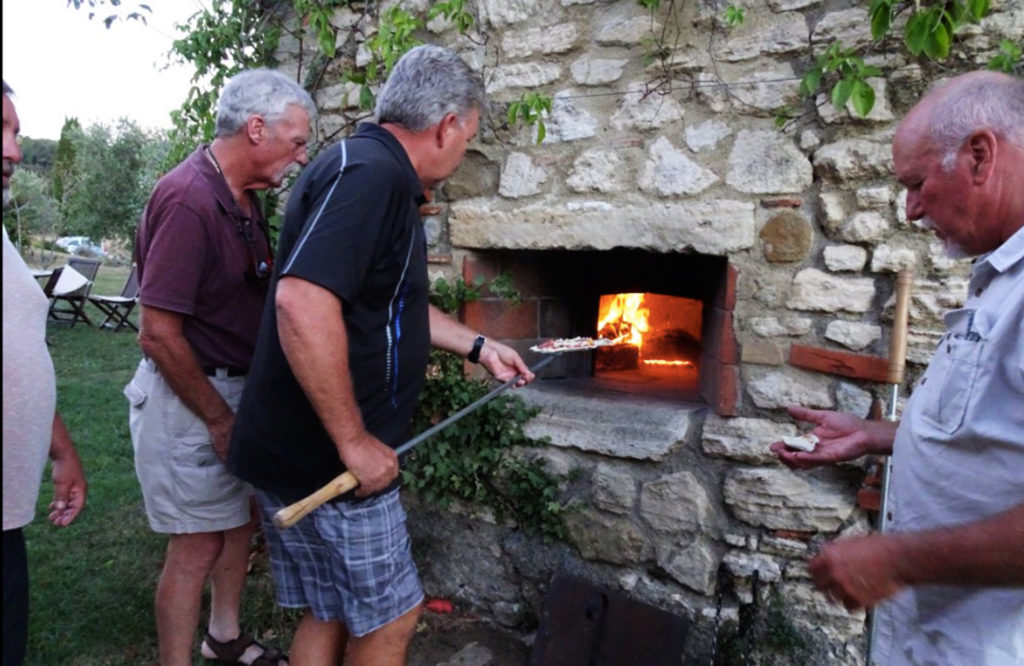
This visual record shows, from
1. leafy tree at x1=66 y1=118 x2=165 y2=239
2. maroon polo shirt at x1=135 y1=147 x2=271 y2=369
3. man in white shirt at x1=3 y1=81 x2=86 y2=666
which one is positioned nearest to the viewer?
man in white shirt at x1=3 y1=81 x2=86 y2=666

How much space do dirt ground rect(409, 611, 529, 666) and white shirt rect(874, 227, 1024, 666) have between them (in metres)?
1.73

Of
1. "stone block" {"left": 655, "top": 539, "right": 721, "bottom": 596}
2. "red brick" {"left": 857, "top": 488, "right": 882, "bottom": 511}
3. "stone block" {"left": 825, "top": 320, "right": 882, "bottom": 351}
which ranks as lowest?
"stone block" {"left": 655, "top": 539, "right": 721, "bottom": 596}

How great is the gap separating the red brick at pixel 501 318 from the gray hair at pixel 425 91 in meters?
1.24

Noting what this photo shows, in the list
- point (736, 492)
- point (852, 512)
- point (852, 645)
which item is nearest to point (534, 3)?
→ point (736, 492)

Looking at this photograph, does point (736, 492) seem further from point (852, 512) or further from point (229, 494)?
point (229, 494)

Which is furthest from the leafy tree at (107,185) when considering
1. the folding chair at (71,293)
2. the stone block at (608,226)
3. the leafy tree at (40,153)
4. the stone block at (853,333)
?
the stone block at (853,333)

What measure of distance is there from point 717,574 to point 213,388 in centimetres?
193

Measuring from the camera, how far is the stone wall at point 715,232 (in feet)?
8.29

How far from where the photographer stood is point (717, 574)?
279 centimetres

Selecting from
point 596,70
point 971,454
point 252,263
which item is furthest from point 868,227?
point 252,263

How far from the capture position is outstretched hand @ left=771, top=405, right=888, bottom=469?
1.96 metres

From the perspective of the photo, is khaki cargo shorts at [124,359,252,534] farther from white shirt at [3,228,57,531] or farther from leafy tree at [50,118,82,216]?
leafy tree at [50,118,82,216]

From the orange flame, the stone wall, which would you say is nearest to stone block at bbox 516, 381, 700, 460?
the stone wall

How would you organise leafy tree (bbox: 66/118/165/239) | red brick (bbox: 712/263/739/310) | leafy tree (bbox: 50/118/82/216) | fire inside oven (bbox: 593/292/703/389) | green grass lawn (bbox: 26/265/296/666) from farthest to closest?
leafy tree (bbox: 50/118/82/216) → leafy tree (bbox: 66/118/165/239) → fire inside oven (bbox: 593/292/703/389) → green grass lawn (bbox: 26/265/296/666) → red brick (bbox: 712/263/739/310)
